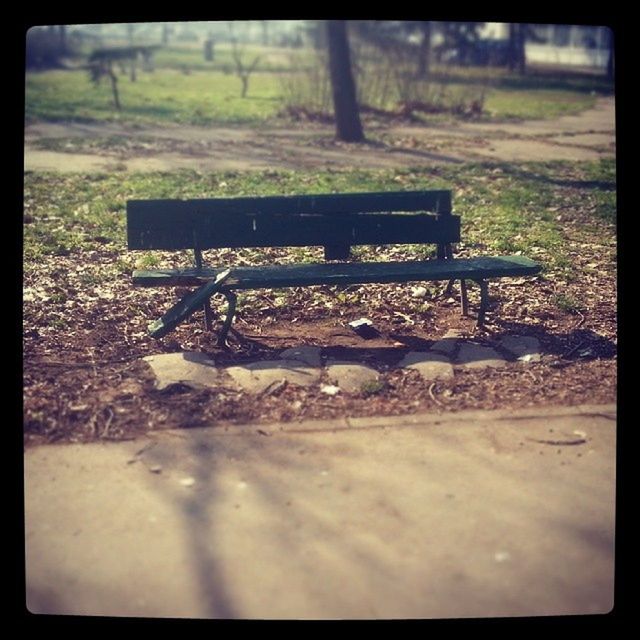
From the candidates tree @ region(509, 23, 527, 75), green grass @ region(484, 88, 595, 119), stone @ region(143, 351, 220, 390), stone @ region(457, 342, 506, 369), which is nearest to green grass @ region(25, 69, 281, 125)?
green grass @ region(484, 88, 595, 119)

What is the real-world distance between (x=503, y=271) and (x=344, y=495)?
7.45 feet

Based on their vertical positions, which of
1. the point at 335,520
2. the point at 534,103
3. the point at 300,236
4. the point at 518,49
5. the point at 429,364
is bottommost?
the point at 335,520

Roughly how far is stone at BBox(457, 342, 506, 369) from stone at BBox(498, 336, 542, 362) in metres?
0.11

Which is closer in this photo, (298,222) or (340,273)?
(340,273)

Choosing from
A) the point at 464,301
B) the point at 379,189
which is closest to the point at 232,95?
the point at 379,189

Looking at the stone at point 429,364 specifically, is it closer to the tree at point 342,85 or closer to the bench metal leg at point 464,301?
the bench metal leg at point 464,301

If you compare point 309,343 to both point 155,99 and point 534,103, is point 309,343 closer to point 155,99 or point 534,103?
point 155,99

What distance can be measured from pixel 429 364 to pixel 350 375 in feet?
1.57

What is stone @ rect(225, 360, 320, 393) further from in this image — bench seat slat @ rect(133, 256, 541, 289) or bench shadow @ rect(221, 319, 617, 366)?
bench seat slat @ rect(133, 256, 541, 289)

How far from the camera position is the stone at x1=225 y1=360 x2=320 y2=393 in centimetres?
443

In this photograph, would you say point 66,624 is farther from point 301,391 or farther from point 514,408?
point 514,408

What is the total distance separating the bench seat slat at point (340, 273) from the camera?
16.1 feet

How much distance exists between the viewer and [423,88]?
17234 millimetres

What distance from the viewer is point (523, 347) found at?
489 cm
